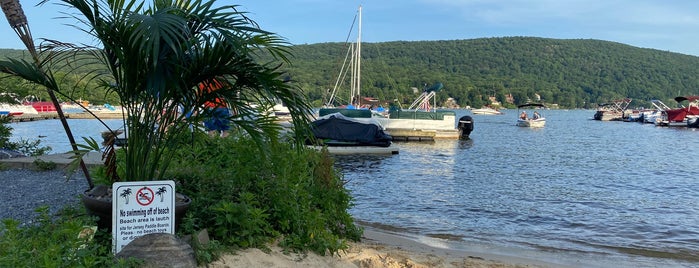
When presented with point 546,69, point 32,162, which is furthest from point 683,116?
point 546,69

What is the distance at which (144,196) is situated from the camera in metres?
4.86

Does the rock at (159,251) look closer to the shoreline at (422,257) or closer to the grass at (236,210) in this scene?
the grass at (236,210)

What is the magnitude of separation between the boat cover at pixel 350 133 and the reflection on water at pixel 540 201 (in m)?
2.76

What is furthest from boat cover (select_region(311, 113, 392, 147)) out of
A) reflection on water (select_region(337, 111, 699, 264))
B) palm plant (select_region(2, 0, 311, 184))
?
palm plant (select_region(2, 0, 311, 184))

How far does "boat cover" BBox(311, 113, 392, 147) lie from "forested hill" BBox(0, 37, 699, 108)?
11485 centimetres

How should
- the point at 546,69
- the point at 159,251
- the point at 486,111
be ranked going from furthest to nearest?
the point at 546,69
the point at 486,111
the point at 159,251

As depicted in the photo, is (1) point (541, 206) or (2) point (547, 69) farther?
(2) point (547, 69)

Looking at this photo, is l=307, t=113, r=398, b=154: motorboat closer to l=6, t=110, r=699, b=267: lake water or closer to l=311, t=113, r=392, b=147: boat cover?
l=311, t=113, r=392, b=147: boat cover

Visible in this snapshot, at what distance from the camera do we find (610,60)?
172625 millimetres

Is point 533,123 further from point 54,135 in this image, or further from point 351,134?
point 54,135

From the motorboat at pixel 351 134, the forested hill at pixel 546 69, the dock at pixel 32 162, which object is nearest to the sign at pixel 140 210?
the dock at pixel 32 162

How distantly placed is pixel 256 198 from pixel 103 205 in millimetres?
1576

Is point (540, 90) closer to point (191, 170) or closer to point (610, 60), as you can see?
point (610, 60)

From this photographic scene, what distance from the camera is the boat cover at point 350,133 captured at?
3052 cm
